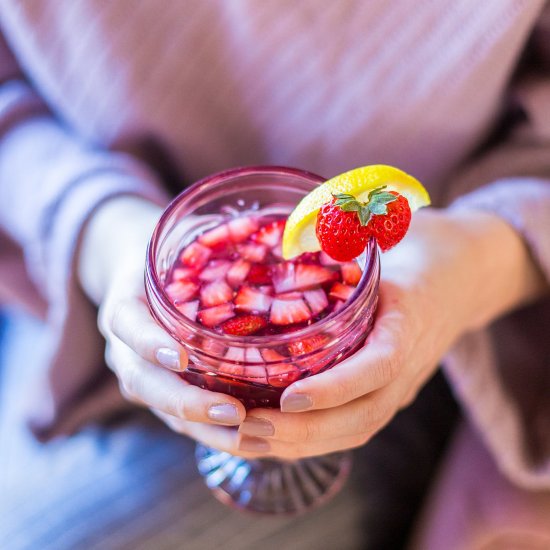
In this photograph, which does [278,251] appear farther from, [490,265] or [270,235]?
[490,265]

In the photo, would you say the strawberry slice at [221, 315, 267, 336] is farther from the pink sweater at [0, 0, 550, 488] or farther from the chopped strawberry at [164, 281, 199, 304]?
the pink sweater at [0, 0, 550, 488]

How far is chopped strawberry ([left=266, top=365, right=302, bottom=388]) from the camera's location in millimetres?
606

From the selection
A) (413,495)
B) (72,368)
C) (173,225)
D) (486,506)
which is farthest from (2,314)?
(486,506)

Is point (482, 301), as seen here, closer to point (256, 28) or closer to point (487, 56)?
point (487, 56)

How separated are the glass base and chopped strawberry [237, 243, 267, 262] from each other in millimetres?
405

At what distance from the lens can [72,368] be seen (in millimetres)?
991

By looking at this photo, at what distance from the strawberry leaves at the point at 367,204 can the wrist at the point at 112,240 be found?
29 cm

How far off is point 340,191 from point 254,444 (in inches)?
11.5

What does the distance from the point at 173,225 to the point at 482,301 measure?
0.47 m

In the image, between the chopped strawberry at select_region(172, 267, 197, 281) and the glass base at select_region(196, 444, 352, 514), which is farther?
the glass base at select_region(196, 444, 352, 514)

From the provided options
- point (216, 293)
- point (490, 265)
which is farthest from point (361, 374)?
point (490, 265)

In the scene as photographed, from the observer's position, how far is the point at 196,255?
0.72 metres

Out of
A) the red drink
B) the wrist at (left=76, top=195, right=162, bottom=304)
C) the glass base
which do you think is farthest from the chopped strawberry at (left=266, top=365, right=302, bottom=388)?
the glass base


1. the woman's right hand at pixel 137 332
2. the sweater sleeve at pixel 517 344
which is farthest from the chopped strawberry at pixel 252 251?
the sweater sleeve at pixel 517 344
